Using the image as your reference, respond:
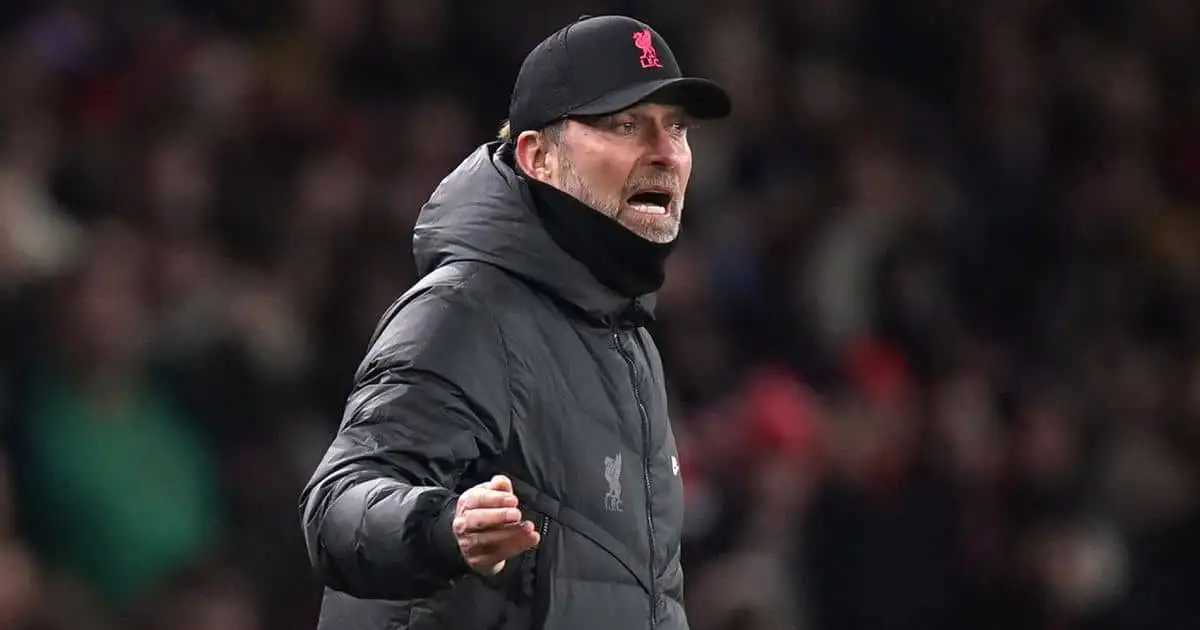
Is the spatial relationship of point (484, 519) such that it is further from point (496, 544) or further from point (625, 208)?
point (625, 208)

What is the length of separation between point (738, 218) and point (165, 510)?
2.33 metres

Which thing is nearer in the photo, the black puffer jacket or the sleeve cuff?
the sleeve cuff

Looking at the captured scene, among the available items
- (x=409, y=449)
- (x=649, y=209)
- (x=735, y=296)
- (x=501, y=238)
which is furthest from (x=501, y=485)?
(x=735, y=296)

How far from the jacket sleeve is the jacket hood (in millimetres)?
111

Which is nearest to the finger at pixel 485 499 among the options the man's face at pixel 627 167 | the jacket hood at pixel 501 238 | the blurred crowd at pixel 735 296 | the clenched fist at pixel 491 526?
the clenched fist at pixel 491 526

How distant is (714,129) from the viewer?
661 centimetres

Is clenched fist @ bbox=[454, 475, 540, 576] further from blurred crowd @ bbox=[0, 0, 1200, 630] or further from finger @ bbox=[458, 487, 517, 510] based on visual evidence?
blurred crowd @ bbox=[0, 0, 1200, 630]

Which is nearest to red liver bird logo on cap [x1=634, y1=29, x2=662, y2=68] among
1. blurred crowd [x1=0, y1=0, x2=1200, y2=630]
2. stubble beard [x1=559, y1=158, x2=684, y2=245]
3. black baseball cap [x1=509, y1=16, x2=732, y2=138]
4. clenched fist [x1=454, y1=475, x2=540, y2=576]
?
black baseball cap [x1=509, y1=16, x2=732, y2=138]

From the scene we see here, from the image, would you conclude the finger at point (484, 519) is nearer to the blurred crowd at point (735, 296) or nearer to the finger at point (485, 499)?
the finger at point (485, 499)

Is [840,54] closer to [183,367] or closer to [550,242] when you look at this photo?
[183,367]

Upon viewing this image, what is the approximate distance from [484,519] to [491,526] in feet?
0.04

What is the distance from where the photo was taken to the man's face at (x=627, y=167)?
8.98ft

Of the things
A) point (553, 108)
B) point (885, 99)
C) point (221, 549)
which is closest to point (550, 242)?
point (553, 108)

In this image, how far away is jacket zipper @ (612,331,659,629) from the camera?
2686 mm
